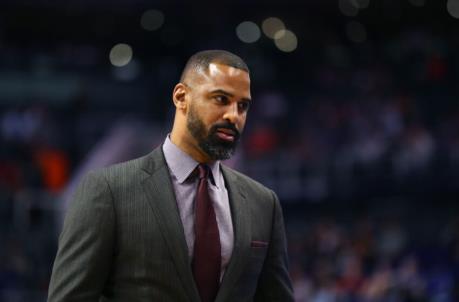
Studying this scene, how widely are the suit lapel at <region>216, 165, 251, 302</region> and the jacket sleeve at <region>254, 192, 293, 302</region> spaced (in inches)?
6.7

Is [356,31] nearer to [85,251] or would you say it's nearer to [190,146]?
[190,146]

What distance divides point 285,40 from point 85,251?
16.1 m

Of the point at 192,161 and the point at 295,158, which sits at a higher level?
the point at 192,161

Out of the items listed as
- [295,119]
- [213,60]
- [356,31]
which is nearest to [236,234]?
[213,60]

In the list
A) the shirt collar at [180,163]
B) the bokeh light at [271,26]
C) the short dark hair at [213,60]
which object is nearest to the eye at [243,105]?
the short dark hair at [213,60]

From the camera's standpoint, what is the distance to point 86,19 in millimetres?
19734

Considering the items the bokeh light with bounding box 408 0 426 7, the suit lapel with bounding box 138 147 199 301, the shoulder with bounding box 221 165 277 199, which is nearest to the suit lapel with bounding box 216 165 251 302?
the shoulder with bounding box 221 165 277 199

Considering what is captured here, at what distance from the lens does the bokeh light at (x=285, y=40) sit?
18.3m

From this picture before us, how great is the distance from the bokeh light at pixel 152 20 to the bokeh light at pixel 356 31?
394 centimetres

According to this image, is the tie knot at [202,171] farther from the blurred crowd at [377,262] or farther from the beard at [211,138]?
the blurred crowd at [377,262]

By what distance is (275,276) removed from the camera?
3.20 m

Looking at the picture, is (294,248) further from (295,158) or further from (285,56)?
(285,56)

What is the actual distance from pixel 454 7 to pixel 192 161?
15361 mm

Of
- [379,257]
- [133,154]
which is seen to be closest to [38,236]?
[133,154]
